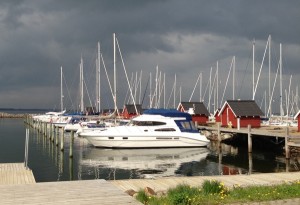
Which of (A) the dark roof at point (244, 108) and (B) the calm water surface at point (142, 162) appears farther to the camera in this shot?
(A) the dark roof at point (244, 108)

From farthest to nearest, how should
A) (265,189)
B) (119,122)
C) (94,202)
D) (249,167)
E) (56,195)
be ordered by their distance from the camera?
(119,122), (249,167), (265,189), (56,195), (94,202)

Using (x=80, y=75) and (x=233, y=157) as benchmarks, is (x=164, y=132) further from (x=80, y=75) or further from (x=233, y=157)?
(x=80, y=75)

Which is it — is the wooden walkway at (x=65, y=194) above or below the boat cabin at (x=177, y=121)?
below

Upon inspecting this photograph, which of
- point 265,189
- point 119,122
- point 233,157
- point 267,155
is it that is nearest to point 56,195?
point 265,189

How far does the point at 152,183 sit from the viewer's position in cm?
1330

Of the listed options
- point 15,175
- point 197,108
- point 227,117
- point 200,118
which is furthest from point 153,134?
point 197,108

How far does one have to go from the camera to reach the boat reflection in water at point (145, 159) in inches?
950

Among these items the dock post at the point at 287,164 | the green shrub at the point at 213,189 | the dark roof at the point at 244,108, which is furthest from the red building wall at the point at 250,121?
the green shrub at the point at 213,189

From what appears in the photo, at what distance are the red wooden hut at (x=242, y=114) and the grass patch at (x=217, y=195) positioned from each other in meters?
29.9

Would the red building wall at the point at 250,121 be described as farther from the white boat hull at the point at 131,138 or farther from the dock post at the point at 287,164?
the dock post at the point at 287,164

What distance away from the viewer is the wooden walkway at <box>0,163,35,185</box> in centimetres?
1438

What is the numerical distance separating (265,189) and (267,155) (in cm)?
2164

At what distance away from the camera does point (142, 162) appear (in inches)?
1085

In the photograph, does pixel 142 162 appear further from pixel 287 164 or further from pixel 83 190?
pixel 83 190
